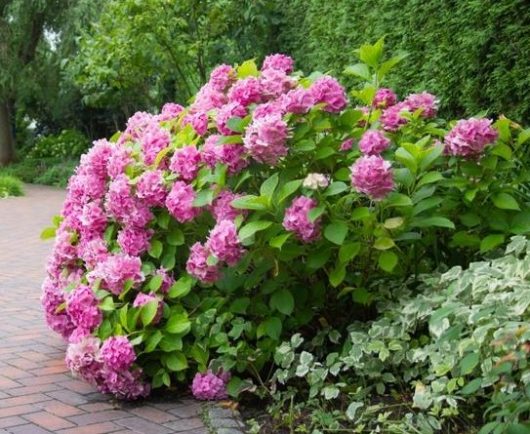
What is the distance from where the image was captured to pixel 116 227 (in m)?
4.10

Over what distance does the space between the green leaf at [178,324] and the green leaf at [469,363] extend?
141 centimetres

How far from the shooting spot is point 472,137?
3.41 m

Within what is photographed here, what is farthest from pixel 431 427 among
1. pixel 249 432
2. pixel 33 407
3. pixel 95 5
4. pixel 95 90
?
pixel 95 5

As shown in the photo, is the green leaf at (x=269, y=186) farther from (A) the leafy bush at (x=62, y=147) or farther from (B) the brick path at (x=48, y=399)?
(A) the leafy bush at (x=62, y=147)

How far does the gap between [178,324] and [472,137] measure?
Answer: 1626 mm

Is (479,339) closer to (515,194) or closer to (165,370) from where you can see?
(515,194)

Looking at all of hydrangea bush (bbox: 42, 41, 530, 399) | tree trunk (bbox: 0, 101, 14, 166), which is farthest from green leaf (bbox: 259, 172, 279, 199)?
tree trunk (bbox: 0, 101, 14, 166)

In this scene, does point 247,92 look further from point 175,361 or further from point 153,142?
point 175,361

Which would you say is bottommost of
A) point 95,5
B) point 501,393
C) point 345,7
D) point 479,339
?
point 501,393

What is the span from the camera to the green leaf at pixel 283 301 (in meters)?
3.49

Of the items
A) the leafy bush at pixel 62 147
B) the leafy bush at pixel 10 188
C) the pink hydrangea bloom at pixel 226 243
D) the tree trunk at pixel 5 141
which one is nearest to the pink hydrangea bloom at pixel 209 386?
the pink hydrangea bloom at pixel 226 243

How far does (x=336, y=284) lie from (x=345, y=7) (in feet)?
16.0

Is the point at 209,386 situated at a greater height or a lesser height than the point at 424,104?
lesser

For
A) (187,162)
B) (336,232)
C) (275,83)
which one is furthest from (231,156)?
(336,232)
